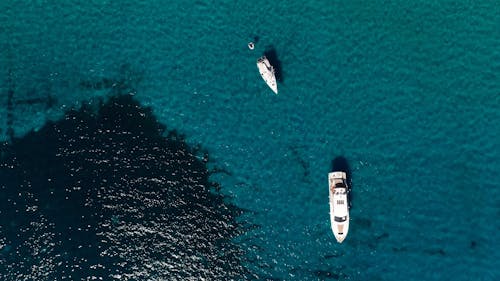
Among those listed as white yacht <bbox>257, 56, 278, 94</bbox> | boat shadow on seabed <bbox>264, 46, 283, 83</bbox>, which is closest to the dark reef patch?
white yacht <bbox>257, 56, 278, 94</bbox>

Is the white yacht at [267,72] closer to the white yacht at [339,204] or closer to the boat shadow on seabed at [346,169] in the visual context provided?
the boat shadow on seabed at [346,169]

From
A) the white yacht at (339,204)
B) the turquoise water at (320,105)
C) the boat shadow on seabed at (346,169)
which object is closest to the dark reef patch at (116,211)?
the turquoise water at (320,105)

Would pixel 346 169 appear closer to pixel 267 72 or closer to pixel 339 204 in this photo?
pixel 339 204

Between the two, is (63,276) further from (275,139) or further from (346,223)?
(346,223)

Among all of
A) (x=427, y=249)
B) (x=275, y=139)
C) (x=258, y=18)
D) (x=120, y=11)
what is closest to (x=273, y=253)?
(x=275, y=139)

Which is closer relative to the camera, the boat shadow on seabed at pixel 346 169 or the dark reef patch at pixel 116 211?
the boat shadow on seabed at pixel 346 169

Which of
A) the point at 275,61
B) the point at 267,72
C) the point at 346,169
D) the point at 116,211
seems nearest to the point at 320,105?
the point at 267,72
